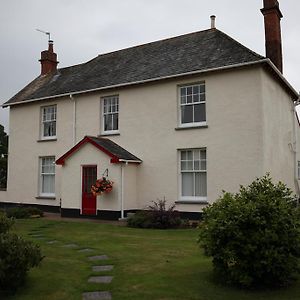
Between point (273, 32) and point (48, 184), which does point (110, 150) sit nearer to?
point (48, 184)

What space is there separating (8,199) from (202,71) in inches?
590

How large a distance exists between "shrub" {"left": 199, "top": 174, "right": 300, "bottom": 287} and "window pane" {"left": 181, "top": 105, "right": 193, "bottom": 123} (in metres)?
11.1

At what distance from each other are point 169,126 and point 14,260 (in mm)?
12601

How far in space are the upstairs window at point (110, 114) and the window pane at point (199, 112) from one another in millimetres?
4398

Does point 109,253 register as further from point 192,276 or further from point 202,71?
point 202,71

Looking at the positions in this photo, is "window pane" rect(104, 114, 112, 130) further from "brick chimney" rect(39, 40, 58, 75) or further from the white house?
"brick chimney" rect(39, 40, 58, 75)

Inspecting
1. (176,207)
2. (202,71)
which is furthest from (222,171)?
(202,71)

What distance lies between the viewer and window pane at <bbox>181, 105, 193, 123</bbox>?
17953mm

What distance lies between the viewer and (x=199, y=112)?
58.2 ft

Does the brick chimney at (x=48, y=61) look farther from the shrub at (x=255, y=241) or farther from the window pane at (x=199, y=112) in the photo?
the shrub at (x=255, y=241)

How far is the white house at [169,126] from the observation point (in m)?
16.5

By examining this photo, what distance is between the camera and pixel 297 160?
2169 cm

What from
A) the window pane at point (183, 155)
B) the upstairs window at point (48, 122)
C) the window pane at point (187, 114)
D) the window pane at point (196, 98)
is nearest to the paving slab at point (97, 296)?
the window pane at point (183, 155)

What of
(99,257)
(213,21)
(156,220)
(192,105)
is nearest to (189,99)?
(192,105)
